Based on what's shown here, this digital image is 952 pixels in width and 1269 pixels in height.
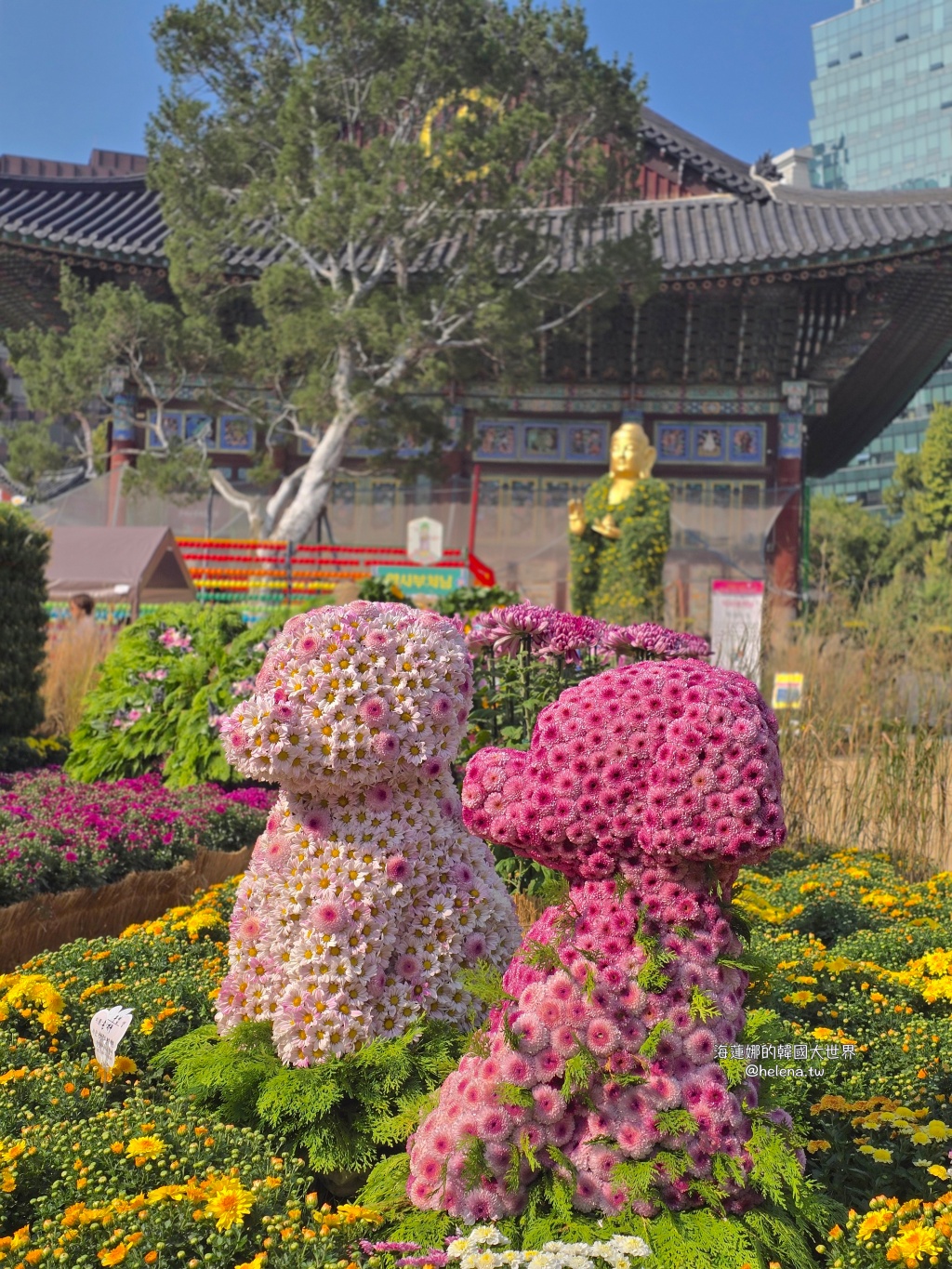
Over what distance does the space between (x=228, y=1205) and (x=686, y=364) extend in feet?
48.0

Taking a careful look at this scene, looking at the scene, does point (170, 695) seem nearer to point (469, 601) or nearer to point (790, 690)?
point (469, 601)

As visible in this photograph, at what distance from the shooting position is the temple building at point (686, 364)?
1429 cm

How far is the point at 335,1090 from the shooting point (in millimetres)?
1931

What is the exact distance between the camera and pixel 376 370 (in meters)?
13.3

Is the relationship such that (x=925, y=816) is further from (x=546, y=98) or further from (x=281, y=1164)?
(x=546, y=98)

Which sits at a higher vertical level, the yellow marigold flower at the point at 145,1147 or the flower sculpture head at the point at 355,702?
the flower sculpture head at the point at 355,702

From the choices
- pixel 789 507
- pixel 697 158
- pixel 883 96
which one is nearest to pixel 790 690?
pixel 789 507

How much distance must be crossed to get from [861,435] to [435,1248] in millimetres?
20843

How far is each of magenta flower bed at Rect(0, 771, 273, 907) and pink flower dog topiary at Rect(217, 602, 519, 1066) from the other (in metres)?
1.60

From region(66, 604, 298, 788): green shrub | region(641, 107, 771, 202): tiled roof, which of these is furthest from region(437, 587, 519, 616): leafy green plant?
region(641, 107, 771, 202): tiled roof

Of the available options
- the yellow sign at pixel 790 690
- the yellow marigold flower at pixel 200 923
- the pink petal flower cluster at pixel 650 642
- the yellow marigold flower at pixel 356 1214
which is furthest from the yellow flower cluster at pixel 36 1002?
the yellow sign at pixel 790 690

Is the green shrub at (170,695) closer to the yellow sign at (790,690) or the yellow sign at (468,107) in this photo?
the yellow sign at (790,690)

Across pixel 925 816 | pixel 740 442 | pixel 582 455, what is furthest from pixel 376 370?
pixel 925 816

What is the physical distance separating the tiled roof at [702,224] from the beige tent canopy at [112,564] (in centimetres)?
563
